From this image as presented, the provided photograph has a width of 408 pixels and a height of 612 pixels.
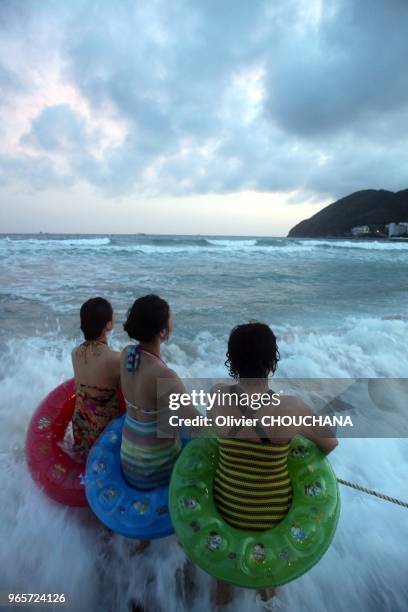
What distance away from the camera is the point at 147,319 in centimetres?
166

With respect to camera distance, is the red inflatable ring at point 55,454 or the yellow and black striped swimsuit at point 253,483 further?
the red inflatable ring at point 55,454

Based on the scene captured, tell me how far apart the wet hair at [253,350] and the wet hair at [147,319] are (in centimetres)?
39

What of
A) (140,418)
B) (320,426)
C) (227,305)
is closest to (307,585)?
(320,426)

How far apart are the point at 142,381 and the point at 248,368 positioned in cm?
51

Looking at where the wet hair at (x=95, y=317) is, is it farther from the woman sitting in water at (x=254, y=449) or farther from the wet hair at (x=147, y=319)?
the woman sitting in water at (x=254, y=449)

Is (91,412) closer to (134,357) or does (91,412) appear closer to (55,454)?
(55,454)

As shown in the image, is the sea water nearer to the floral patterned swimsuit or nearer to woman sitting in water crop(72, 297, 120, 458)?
the floral patterned swimsuit

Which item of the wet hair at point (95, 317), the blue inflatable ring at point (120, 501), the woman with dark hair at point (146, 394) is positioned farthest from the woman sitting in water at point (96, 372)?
the woman with dark hair at point (146, 394)

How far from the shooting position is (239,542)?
1.40 m

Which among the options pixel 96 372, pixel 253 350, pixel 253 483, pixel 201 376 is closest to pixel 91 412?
pixel 96 372

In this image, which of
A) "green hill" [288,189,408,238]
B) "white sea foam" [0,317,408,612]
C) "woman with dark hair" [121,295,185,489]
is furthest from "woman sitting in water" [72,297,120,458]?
"green hill" [288,189,408,238]

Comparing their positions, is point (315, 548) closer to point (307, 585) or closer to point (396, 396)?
point (307, 585)

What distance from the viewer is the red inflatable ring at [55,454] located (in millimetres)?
2000

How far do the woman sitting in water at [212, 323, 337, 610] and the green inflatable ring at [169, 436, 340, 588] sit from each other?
0.06 meters
